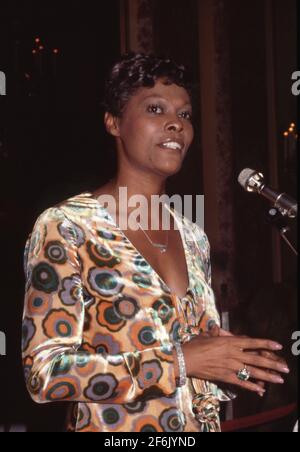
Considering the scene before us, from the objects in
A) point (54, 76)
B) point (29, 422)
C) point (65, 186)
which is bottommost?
point (29, 422)

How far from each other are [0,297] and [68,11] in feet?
10.1

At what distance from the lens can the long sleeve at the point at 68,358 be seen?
45.3 inches

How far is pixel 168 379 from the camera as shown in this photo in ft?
3.92

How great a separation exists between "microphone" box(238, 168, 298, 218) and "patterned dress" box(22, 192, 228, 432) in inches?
11.3

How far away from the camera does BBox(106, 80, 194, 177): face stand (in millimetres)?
1451

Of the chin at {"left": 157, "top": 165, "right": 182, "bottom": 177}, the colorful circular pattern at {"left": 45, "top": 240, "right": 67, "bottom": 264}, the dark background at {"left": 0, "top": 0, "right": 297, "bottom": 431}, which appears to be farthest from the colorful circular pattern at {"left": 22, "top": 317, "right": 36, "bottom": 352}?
the dark background at {"left": 0, "top": 0, "right": 297, "bottom": 431}

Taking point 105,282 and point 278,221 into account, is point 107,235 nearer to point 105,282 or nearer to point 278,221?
point 105,282

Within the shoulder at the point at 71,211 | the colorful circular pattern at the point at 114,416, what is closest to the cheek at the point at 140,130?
the shoulder at the point at 71,211

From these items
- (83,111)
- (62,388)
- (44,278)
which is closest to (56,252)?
(44,278)

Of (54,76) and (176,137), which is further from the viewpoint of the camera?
(54,76)

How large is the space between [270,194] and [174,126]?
0.32 metres

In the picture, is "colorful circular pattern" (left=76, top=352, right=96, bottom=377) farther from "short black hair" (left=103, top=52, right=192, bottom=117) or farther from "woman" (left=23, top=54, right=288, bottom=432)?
"short black hair" (left=103, top=52, right=192, bottom=117)
